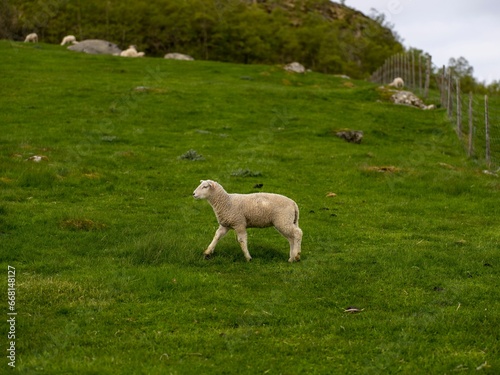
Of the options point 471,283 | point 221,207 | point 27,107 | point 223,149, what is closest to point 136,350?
point 221,207

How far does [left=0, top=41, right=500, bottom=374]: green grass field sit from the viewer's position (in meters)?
8.70

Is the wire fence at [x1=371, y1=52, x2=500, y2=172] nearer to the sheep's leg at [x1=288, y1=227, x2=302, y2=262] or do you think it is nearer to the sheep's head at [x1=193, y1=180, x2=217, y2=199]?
the sheep's leg at [x1=288, y1=227, x2=302, y2=262]

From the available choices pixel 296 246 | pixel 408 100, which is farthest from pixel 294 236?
pixel 408 100

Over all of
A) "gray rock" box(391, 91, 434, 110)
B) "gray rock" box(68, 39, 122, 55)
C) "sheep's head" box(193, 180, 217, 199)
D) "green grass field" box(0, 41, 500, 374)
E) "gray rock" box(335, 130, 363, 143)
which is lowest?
"green grass field" box(0, 41, 500, 374)

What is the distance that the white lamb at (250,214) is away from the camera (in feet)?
42.1

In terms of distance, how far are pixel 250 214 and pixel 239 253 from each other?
90 centimetres

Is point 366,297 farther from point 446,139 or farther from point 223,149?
point 446,139

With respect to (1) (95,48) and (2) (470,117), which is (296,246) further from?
(1) (95,48)

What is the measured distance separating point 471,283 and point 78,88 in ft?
110

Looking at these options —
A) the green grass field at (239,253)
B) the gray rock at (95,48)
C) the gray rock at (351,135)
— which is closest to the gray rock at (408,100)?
the green grass field at (239,253)

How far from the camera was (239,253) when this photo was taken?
13289mm

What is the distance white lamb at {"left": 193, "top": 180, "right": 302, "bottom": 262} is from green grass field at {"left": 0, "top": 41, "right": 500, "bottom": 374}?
0.42m

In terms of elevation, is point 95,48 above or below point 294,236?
above

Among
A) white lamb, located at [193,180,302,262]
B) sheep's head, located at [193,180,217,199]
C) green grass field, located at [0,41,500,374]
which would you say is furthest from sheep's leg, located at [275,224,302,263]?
sheep's head, located at [193,180,217,199]
